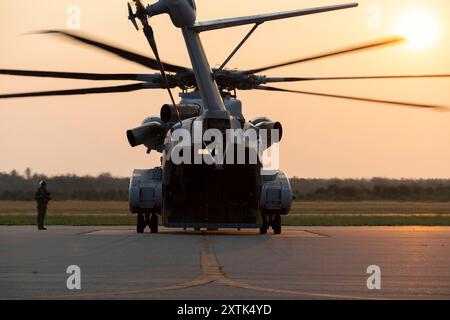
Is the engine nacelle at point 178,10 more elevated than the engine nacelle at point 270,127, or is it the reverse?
the engine nacelle at point 178,10

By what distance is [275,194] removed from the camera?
3153 centimetres

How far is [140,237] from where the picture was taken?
29.4m

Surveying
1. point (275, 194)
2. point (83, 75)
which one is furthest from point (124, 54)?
point (275, 194)

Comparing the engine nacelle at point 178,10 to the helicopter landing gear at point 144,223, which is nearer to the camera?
the engine nacelle at point 178,10

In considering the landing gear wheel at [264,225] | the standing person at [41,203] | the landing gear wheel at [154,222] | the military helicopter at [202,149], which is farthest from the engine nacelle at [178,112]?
the standing person at [41,203]

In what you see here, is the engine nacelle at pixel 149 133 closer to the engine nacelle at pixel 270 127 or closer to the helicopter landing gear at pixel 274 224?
the engine nacelle at pixel 270 127

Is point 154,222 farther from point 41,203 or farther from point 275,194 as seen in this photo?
point 41,203

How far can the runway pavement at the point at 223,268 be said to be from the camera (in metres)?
13.4

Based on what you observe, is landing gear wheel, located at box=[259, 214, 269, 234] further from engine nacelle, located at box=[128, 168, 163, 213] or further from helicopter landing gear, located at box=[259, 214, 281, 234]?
engine nacelle, located at box=[128, 168, 163, 213]

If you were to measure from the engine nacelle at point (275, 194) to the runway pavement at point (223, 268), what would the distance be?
3.69 m

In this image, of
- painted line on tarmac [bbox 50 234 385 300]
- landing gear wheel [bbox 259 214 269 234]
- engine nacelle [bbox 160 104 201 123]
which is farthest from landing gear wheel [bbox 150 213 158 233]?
painted line on tarmac [bbox 50 234 385 300]

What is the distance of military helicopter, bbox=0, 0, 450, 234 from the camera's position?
2730 centimetres
